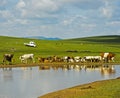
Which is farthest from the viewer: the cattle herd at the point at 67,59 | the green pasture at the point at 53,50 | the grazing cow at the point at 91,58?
the green pasture at the point at 53,50

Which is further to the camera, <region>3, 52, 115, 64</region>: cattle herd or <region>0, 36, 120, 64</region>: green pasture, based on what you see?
<region>0, 36, 120, 64</region>: green pasture

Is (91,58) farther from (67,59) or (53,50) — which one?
(53,50)

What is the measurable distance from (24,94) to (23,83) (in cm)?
861

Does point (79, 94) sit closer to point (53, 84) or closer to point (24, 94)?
point (24, 94)

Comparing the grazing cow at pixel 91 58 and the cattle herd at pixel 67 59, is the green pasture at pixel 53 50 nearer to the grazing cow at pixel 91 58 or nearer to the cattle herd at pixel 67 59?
the cattle herd at pixel 67 59

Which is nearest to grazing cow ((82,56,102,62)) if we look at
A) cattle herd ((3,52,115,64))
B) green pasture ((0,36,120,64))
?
cattle herd ((3,52,115,64))

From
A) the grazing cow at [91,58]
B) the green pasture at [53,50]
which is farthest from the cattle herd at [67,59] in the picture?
the green pasture at [53,50]

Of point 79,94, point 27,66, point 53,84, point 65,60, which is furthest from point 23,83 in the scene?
point 65,60

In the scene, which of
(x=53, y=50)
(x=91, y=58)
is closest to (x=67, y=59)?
(x=91, y=58)

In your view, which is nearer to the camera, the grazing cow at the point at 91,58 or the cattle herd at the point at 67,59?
the cattle herd at the point at 67,59

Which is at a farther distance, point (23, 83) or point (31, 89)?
point (23, 83)

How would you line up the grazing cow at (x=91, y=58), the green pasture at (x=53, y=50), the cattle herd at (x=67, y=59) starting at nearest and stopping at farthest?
1. the cattle herd at (x=67, y=59)
2. the grazing cow at (x=91, y=58)
3. the green pasture at (x=53, y=50)

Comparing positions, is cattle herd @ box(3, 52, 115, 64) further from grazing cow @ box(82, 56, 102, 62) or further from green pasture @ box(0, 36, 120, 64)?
green pasture @ box(0, 36, 120, 64)

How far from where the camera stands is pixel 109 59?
78125mm
